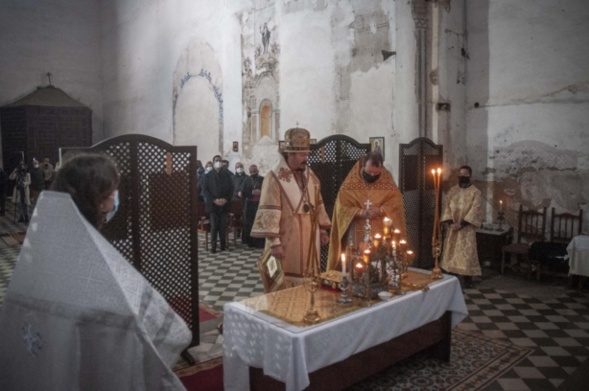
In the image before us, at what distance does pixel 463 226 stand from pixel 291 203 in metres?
3.74

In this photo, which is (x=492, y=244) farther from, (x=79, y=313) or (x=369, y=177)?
(x=79, y=313)

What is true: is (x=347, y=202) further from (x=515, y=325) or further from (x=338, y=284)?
(x=515, y=325)

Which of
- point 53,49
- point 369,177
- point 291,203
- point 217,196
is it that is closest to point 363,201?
point 369,177

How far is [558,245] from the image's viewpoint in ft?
25.4

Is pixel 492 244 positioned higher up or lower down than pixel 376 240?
lower down

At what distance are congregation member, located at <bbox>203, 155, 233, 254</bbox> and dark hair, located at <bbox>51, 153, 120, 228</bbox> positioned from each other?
805 cm

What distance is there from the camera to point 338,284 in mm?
4125

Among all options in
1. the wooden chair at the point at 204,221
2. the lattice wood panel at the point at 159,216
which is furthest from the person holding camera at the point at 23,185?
the lattice wood panel at the point at 159,216

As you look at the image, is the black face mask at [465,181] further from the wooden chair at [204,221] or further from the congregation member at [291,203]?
the wooden chair at [204,221]

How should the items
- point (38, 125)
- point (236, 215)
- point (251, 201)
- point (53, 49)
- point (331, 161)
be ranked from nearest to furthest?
1. point (331, 161)
2. point (251, 201)
3. point (236, 215)
4. point (38, 125)
5. point (53, 49)

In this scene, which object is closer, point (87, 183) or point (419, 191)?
point (87, 183)

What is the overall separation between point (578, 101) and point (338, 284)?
6.32 meters

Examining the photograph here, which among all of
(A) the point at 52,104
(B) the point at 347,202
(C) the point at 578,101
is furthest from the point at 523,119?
(A) the point at 52,104

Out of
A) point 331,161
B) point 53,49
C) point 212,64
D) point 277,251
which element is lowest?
point 277,251
